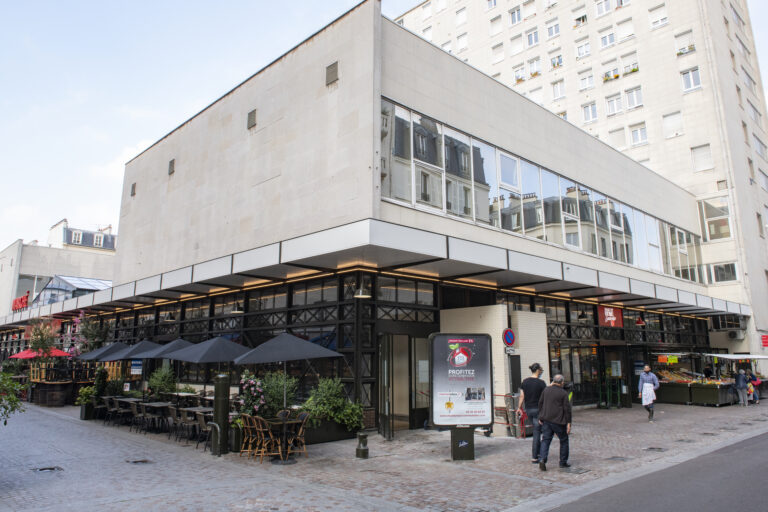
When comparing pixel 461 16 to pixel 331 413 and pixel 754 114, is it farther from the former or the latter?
pixel 331 413

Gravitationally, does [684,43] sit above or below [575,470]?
above

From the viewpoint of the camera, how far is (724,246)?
27.8 meters

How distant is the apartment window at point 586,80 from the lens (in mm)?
34688

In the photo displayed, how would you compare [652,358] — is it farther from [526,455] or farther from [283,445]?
[283,445]

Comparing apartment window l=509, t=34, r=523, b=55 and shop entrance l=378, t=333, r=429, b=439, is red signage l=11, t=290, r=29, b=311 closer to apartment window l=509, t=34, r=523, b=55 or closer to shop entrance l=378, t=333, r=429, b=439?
shop entrance l=378, t=333, r=429, b=439

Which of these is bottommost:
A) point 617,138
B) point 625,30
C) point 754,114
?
point 617,138

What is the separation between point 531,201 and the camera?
17078mm

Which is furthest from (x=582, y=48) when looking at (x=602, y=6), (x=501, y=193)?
(x=501, y=193)

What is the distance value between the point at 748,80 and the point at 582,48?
1113 centimetres

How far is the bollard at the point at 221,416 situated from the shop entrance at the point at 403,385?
3.69 m

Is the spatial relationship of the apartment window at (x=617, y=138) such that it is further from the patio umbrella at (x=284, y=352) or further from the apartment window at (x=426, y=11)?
the patio umbrella at (x=284, y=352)

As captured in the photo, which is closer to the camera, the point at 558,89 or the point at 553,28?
the point at 558,89

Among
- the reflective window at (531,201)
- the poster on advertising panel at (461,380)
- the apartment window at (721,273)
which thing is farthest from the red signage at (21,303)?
the apartment window at (721,273)

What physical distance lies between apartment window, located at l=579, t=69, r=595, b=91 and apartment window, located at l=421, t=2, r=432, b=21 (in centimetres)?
1676
